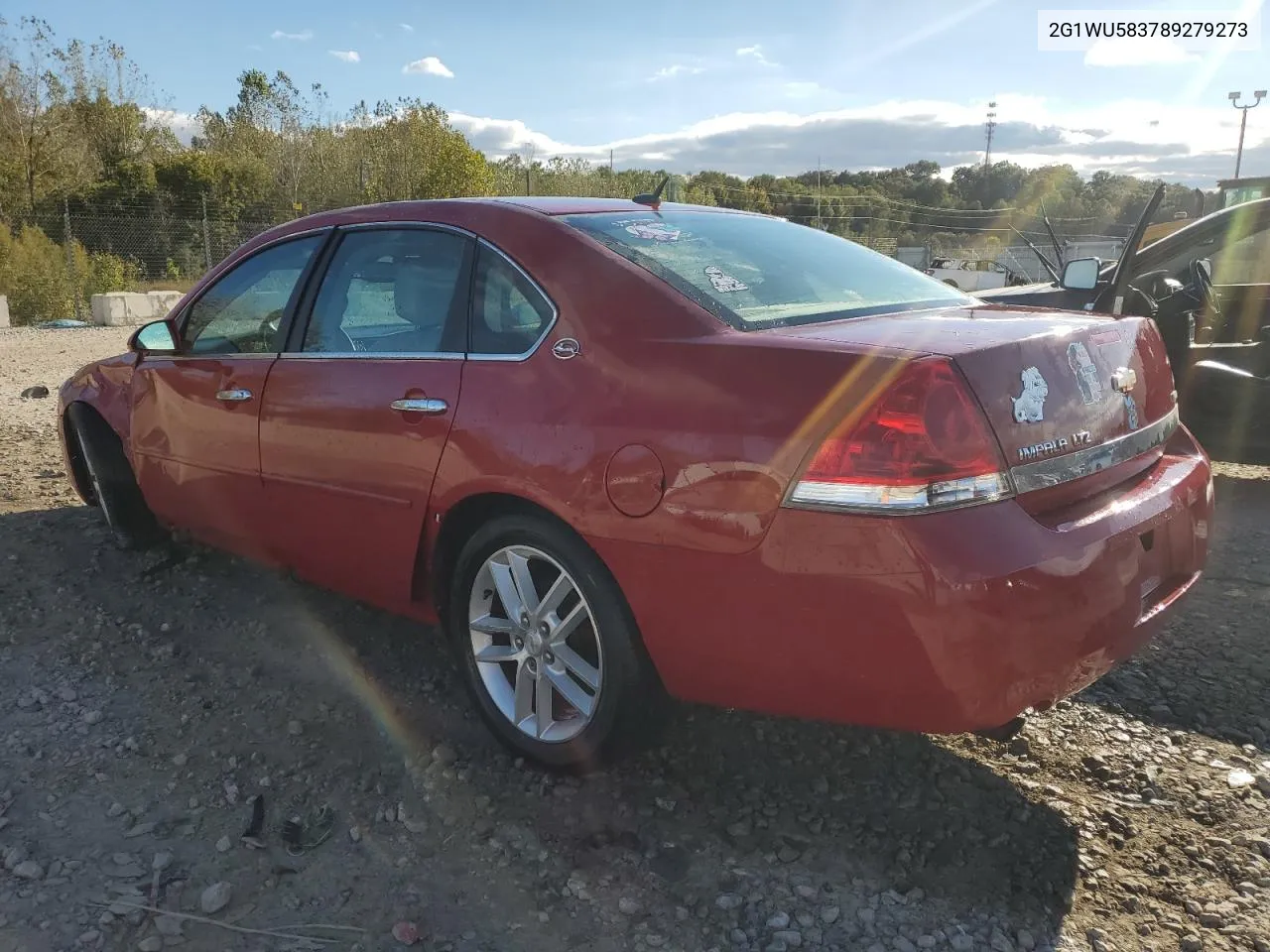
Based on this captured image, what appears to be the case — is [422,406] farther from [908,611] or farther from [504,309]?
[908,611]

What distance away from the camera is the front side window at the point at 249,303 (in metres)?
3.65

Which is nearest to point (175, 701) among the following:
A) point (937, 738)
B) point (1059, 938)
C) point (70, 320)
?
point (937, 738)

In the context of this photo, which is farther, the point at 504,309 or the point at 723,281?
the point at 504,309

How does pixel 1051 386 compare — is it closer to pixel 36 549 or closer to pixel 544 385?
pixel 544 385

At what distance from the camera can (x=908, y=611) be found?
6.82 ft

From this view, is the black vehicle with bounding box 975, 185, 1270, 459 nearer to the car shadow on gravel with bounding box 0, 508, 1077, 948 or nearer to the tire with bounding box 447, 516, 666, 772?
the car shadow on gravel with bounding box 0, 508, 1077, 948

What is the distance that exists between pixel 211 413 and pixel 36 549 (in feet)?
5.47

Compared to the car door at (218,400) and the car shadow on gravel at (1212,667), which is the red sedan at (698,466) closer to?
the car door at (218,400)

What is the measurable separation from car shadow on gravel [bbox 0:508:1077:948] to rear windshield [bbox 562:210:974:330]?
1282 mm

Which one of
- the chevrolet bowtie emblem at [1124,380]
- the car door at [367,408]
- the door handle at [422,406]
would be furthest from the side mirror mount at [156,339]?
the chevrolet bowtie emblem at [1124,380]

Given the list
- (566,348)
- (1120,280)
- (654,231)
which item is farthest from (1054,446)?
(1120,280)

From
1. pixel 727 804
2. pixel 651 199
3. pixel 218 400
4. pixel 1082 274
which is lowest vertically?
pixel 727 804

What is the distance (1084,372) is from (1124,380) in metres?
0.23

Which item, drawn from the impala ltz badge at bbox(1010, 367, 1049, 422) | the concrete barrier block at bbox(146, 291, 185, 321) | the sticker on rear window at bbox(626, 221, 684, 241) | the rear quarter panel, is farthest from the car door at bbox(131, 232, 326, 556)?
the concrete barrier block at bbox(146, 291, 185, 321)
